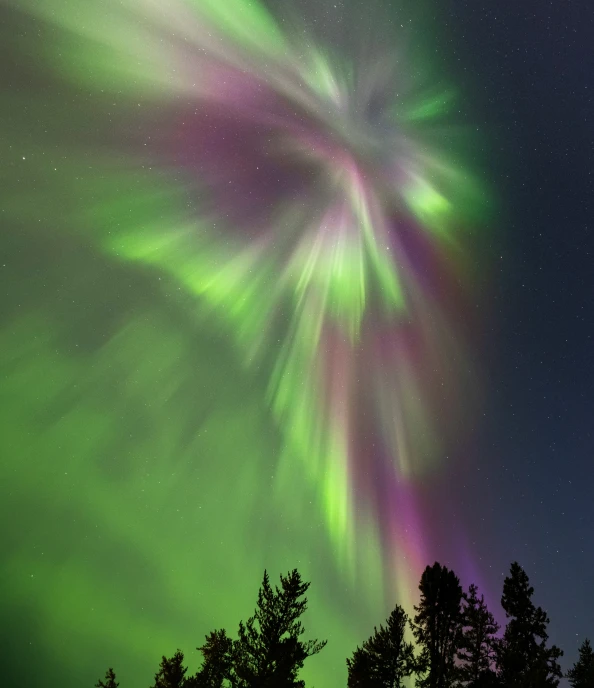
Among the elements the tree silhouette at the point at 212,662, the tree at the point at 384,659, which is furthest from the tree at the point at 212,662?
the tree at the point at 384,659

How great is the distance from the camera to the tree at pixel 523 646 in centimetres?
1812

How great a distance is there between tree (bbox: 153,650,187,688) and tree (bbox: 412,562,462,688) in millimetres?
16768

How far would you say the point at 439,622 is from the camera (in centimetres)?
2084

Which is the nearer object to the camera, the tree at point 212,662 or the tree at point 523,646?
the tree at point 523,646

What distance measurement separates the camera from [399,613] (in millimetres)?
22297

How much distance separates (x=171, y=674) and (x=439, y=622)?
62.1 feet

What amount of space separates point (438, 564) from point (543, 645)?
541 centimetres

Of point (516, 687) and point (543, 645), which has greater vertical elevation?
point (543, 645)

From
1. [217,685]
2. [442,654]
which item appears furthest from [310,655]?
[217,685]

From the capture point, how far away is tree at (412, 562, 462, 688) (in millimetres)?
19969

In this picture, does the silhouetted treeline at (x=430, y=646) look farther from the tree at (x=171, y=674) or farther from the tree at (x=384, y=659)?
the tree at (x=171, y=674)

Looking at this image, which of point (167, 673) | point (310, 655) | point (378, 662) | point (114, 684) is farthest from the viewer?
point (114, 684)

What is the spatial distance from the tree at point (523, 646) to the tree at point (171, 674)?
19.9 m

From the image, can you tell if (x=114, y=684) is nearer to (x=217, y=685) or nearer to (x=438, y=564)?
(x=217, y=685)
